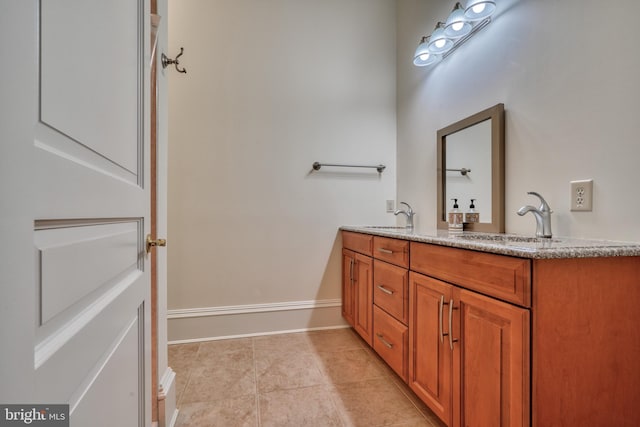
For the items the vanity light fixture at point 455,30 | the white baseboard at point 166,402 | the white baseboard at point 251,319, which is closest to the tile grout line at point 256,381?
the white baseboard at point 251,319

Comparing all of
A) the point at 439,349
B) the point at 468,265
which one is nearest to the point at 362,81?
the point at 468,265

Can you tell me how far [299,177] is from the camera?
2.36 m

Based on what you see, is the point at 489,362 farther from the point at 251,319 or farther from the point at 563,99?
the point at 251,319

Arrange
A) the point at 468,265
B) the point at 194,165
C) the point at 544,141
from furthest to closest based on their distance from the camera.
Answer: the point at 194,165 < the point at 544,141 < the point at 468,265

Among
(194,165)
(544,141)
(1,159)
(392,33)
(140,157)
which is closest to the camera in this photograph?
(1,159)

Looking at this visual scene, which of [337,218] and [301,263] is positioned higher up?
[337,218]

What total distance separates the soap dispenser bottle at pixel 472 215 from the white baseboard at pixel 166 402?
69.5 inches

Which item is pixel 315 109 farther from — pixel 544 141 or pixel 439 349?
pixel 439 349

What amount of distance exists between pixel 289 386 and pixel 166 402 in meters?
0.61

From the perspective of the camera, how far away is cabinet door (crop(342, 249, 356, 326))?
216 cm

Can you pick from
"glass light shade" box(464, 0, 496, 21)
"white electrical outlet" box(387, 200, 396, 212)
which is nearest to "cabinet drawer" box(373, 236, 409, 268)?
"white electrical outlet" box(387, 200, 396, 212)

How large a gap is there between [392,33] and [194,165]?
203 cm

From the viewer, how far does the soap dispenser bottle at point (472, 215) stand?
1.69 meters

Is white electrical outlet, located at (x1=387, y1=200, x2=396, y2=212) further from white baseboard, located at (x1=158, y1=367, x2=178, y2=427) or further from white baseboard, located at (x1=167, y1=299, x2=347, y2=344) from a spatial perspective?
white baseboard, located at (x1=158, y1=367, x2=178, y2=427)
